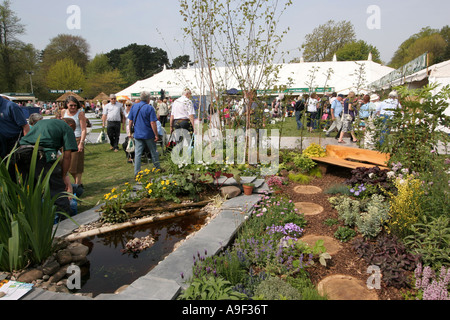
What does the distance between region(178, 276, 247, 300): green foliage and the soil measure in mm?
815

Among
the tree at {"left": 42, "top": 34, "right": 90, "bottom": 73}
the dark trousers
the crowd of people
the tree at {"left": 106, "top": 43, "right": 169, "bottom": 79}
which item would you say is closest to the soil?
the crowd of people

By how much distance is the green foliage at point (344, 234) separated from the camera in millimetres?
3113

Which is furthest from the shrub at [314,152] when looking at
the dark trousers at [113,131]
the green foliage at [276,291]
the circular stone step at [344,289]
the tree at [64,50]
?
the tree at [64,50]

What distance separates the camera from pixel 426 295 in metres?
2.08

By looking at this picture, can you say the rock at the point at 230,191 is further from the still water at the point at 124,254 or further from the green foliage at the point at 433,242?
the green foliage at the point at 433,242

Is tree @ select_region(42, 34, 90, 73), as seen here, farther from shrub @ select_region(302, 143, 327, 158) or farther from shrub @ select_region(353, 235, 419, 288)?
shrub @ select_region(353, 235, 419, 288)

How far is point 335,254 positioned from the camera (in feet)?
9.34

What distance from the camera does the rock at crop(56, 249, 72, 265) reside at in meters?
2.71

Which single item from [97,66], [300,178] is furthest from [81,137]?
[97,66]

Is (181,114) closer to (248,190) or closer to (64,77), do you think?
(248,190)

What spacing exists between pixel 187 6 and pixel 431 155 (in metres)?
5.42

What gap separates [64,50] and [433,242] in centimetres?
7110

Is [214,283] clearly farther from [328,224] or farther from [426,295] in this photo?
[328,224]
